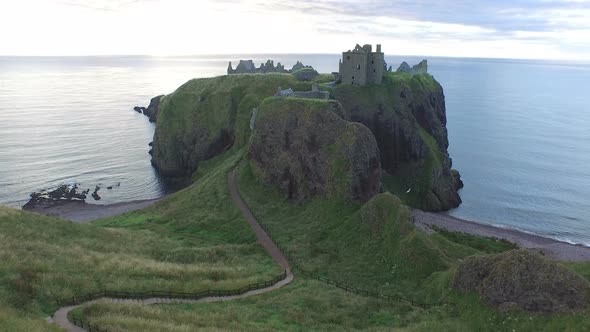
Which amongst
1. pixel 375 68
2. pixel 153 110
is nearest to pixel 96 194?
pixel 375 68

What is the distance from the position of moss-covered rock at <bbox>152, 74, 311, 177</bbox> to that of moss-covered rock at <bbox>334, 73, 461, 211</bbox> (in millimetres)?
15279

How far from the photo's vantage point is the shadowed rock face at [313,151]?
60.9 metres

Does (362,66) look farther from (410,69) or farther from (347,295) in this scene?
(347,295)

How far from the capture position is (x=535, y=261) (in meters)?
34.0

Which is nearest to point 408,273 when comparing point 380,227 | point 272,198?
point 380,227

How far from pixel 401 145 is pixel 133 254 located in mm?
65208

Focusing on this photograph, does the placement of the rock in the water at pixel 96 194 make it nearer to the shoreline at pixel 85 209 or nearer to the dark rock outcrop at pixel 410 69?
the shoreline at pixel 85 209

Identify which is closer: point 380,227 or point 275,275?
point 275,275

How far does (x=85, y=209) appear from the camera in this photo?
285 ft

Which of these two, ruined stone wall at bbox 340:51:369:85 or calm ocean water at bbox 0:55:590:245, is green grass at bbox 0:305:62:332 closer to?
calm ocean water at bbox 0:55:590:245

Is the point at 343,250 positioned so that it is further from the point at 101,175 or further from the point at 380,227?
→ the point at 101,175

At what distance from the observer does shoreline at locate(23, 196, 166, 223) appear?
270ft

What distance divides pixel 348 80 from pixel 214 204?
45.1 metres

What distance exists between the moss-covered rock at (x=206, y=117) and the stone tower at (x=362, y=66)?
10329 mm
